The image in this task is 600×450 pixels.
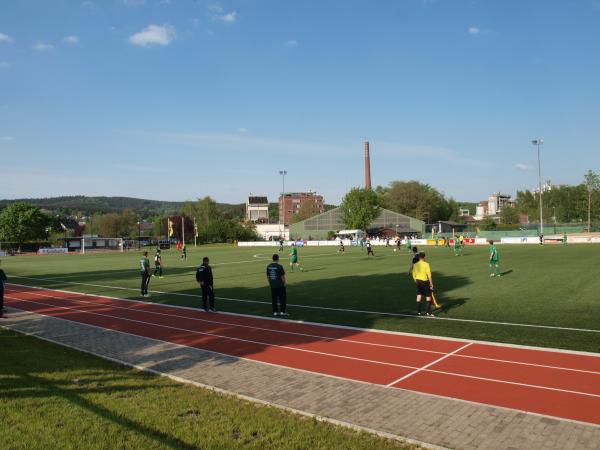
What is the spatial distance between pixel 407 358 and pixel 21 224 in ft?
326

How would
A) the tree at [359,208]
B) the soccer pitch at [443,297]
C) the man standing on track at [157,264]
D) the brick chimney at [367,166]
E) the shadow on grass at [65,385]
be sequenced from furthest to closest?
the brick chimney at [367,166] < the tree at [359,208] < the man standing on track at [157,264] < the soccer pitch at [443,297] < the shadow on grass at [65,385]

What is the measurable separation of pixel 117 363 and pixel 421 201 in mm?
119734

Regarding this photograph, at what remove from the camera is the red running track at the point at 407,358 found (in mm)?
6988

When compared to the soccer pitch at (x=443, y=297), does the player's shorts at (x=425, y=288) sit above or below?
above

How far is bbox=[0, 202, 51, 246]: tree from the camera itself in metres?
91.1

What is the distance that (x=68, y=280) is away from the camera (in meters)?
28.6

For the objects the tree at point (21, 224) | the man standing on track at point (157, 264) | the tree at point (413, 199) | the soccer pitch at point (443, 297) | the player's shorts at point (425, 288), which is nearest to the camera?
the soccer pitch at point (443, 297)

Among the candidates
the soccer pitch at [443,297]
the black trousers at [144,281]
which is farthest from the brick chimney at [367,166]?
the black trousers at [144,281]

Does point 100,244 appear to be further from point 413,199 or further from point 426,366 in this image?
point 426,366

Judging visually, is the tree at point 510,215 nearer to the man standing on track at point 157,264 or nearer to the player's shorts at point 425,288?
the man standing on track at point 157,264

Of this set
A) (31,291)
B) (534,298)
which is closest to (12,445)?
(534,298)

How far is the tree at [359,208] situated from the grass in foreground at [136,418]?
82.7 metres

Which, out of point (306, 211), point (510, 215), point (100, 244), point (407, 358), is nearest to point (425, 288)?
point (407, 358)

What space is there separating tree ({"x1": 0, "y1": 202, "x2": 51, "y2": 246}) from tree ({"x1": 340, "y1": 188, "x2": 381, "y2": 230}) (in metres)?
60.1
